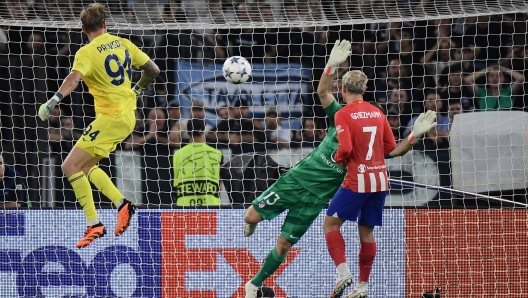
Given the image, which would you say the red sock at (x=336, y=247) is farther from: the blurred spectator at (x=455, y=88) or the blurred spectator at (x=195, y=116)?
the blurred spectator at (x=455, y=88)

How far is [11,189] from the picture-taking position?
11.4 m

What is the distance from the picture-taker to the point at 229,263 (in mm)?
11039

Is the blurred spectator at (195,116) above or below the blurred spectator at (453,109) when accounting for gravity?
above

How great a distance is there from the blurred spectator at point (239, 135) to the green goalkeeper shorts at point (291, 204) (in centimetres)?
250

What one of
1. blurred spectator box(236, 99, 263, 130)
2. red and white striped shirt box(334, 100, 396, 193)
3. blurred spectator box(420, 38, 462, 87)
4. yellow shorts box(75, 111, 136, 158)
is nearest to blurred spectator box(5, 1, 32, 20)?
yellow shorts box(75, 111, 136, 158)

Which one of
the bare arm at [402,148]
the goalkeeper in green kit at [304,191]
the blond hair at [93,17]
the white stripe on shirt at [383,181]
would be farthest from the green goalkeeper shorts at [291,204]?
the blond hair at [93,17]

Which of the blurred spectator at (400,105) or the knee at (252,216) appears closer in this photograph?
the knee at (252,216)

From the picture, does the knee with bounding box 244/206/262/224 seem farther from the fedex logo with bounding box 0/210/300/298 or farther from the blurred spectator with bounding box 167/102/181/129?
the blurred spectator with bounding box 167/102/181/129

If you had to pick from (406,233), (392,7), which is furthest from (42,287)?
(392,7)

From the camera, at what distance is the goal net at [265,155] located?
429 inches

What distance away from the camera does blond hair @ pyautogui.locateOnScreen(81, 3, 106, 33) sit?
9.22 meters

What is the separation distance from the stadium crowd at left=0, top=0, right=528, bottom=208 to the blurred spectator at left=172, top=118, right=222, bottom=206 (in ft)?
0.82

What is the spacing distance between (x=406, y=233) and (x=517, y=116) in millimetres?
1843

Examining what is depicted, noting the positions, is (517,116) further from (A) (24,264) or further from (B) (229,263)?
(A) (24,264)
